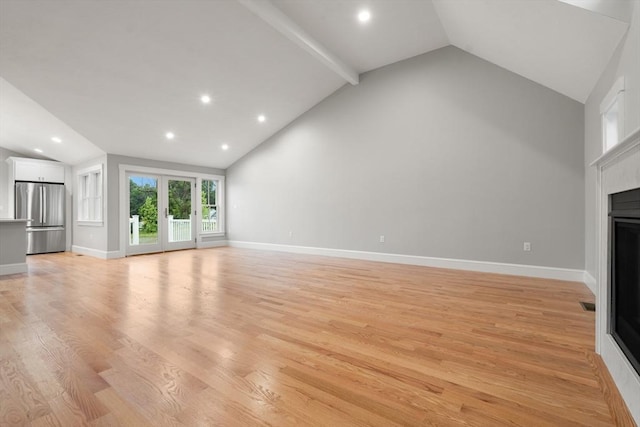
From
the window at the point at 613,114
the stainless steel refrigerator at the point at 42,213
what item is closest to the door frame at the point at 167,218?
the stainless steel refrigerator at the point at 42,213

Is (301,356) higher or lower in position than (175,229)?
lower

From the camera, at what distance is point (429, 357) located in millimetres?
1888

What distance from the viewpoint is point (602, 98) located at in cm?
301

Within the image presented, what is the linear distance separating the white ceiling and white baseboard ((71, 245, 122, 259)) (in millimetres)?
2221

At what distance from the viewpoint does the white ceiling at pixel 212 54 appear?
3.16 meters

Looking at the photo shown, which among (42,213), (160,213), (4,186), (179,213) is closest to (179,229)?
(179,213)

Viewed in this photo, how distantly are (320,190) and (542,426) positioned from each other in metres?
5.40

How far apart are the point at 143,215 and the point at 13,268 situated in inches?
100

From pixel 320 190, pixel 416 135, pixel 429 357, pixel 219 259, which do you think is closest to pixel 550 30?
pixel 416 135

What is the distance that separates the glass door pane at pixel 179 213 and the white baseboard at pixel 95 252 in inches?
47.2

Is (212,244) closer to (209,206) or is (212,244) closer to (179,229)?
(179,229)

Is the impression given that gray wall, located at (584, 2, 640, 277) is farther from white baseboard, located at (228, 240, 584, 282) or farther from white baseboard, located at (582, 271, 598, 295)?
white baseboard, located at (228, 240, 584, 282)

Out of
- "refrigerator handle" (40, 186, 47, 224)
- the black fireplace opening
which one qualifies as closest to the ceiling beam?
the black fireplace opening

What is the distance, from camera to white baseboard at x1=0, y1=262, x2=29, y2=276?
450 centimetres
